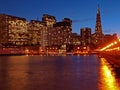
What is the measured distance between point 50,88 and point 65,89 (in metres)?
1.86

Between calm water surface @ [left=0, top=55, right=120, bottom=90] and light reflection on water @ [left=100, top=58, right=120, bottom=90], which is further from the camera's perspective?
calm water surface @ [left=0, top=55, right=120, bottom=90]

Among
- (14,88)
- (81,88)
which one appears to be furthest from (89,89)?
(14,88)

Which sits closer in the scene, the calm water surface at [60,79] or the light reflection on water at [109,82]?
the light reflection on water at [109,82]

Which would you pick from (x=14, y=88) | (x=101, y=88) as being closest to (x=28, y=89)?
(x=14, y=88)

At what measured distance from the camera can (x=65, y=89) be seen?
3231 cm

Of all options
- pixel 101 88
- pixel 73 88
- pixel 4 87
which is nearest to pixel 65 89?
pixel 73 88

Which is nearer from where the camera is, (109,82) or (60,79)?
(109,82)

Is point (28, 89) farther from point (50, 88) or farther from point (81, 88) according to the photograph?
point (81, 88)

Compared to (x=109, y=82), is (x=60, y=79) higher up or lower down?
higher up

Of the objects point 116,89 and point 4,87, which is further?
point 4,87

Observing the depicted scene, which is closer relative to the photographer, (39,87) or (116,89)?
(116,89)

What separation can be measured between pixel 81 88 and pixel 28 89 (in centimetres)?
524

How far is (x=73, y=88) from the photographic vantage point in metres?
33.1

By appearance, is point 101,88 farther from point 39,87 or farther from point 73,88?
point 39,87
